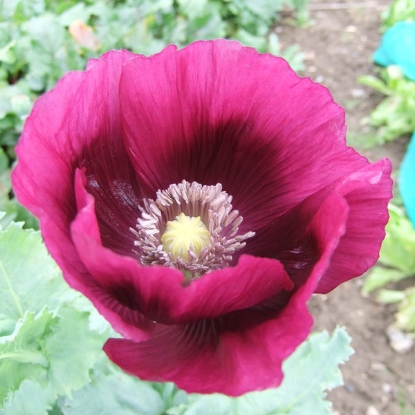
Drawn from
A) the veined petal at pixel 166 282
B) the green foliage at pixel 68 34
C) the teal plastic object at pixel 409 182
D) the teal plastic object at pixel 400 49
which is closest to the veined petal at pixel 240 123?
the veined petal at pixel 166 282

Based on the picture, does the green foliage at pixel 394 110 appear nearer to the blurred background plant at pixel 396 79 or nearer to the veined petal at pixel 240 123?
the blurred background plant at pixel 396 79

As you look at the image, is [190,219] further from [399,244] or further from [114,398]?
[399,244]

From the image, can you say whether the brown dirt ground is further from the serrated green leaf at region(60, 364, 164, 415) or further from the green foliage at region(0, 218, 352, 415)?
the serrated green leaf at region(60, 364, 164, 415)

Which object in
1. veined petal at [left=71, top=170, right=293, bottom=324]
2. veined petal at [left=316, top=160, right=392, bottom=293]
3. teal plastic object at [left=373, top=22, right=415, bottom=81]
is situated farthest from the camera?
teal plastic object at [left=373, top=22, right=415, bottom=81]

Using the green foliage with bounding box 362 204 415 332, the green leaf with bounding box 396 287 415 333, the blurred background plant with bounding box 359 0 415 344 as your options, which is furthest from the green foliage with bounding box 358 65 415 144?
the green leaf with bounding box 396 287 415 333

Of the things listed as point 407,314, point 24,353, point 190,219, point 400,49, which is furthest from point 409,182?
point 24,353

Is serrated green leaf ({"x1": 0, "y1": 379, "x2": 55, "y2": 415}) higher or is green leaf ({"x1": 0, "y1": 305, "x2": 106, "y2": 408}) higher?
green leaf ({"x1": 0, "y1": 305, "x2": 106, "y2": 408})

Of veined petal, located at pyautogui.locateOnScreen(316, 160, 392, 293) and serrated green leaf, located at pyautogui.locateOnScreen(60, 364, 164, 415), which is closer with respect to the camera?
veined petal, located at pyautogui.locateOnScreen(316, 160, 392, 293)
